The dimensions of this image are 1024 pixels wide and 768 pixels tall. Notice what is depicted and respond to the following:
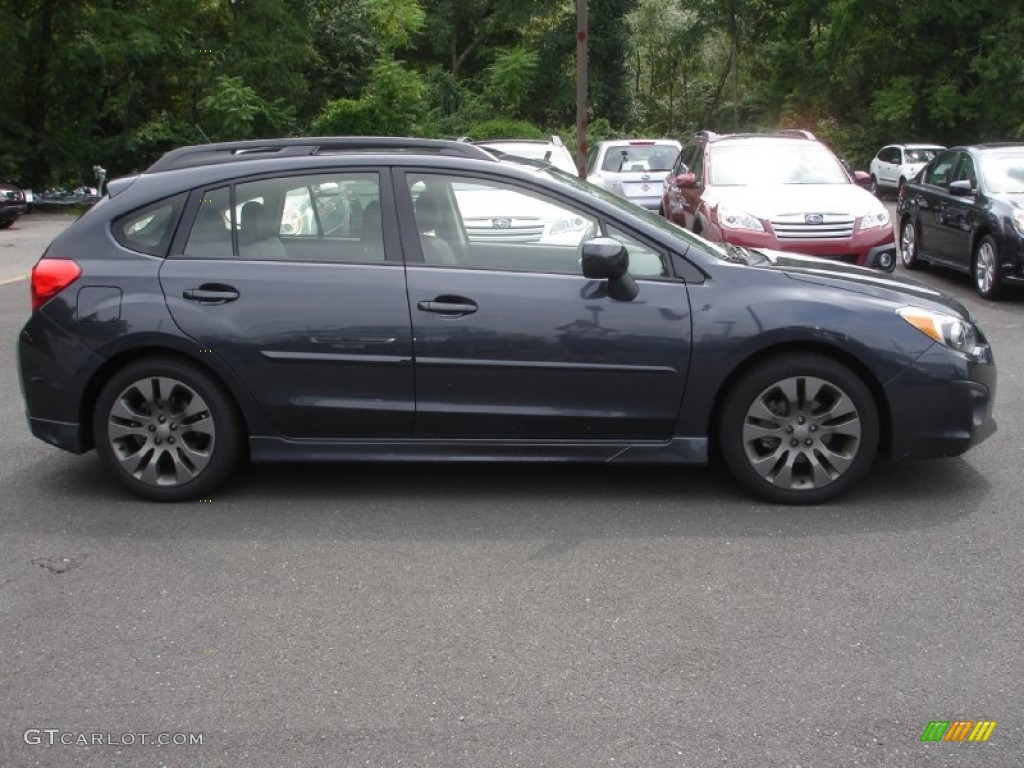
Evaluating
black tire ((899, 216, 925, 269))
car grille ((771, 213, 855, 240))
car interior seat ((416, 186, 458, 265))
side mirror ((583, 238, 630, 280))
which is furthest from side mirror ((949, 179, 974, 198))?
car interior seat ((416, 186, 458, 265))

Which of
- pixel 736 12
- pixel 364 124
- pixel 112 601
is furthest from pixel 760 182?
pixel 736 12

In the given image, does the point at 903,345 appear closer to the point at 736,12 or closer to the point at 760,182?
the point at 760,182

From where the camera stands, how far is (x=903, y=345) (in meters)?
5.30

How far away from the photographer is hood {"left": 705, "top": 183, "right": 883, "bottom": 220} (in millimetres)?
11539

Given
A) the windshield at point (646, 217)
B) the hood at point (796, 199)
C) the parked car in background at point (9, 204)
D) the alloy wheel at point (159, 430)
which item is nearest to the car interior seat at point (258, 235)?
the alloy wheel at point (159, 430)

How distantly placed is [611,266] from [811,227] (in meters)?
6.76

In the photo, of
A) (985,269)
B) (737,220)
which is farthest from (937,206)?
(737,220)

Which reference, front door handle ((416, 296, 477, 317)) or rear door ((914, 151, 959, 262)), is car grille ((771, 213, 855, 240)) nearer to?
rear door ((914, 151, 959, 262))

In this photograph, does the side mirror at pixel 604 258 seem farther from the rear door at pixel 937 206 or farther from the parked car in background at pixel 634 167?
the parked car in background at pixel 634 167

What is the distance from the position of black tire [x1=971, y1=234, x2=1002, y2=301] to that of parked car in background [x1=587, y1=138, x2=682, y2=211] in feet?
29.6

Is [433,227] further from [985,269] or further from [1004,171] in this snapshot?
[1004,171]

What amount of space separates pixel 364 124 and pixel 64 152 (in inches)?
349

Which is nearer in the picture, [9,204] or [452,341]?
[452,341]

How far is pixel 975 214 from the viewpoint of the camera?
39.8 ft
